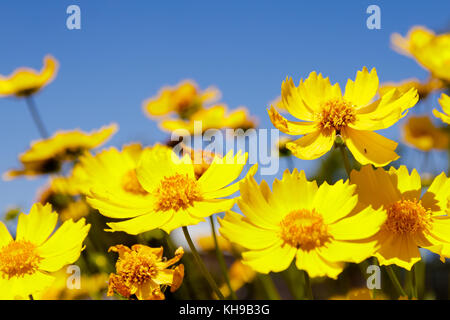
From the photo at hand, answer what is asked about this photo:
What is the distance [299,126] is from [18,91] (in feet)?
3.92

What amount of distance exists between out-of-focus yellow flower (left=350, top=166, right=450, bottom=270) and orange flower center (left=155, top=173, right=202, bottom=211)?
7.9 inches

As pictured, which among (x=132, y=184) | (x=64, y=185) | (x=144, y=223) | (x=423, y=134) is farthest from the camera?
(x=423, y=134)

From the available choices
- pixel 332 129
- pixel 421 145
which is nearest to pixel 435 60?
pixel 421 145

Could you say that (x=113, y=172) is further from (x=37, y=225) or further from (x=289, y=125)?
(x=289, y=125)

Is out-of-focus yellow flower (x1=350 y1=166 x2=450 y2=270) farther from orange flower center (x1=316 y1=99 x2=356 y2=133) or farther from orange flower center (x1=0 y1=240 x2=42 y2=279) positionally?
orange flower center (x1=0 y1=240 x2=42 y2=279)

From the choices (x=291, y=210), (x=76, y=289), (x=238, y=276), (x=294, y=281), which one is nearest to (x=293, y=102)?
(x=291, y=210)

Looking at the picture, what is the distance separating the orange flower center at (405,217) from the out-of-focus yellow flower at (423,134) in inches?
49.4

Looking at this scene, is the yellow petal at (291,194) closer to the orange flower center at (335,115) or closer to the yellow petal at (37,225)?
the orange flower center at (335,115)

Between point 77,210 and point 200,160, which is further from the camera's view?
point 77,210

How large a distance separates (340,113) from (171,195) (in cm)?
23

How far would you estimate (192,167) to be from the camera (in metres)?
0.75

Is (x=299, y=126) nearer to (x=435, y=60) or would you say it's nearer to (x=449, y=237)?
(x=449, y=237)

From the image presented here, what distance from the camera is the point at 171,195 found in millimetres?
696

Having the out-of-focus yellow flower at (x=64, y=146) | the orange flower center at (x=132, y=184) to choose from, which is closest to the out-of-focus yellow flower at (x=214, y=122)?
the out-of-focus yellow flower at (x=64, y=146)
